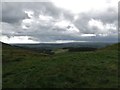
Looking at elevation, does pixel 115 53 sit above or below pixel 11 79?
above

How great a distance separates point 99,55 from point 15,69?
631 inches

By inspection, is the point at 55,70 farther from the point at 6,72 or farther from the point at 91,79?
the point at 6,72

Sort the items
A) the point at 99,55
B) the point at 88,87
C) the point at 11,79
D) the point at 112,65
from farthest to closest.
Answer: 1. the point at 99,55
2. the point at 112,65
3. the point at 11,79
4. the point at 88,87

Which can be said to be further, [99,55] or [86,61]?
[99,55]

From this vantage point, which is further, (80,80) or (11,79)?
(11,79)

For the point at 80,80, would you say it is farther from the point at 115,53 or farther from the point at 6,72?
the point at 115,53

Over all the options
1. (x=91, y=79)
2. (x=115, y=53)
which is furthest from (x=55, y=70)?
(x=115, y=53)

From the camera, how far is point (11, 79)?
35.2m

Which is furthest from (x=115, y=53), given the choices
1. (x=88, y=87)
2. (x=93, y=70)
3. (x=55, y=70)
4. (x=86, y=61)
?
(x=88, y=87)

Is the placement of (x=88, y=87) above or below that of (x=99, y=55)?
below

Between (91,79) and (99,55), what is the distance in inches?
Answer: 553

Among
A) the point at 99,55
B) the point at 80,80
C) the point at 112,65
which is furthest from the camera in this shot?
the point at 99,55

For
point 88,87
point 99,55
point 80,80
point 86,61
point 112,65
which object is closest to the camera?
point 88,87

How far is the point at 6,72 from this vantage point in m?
39.4
